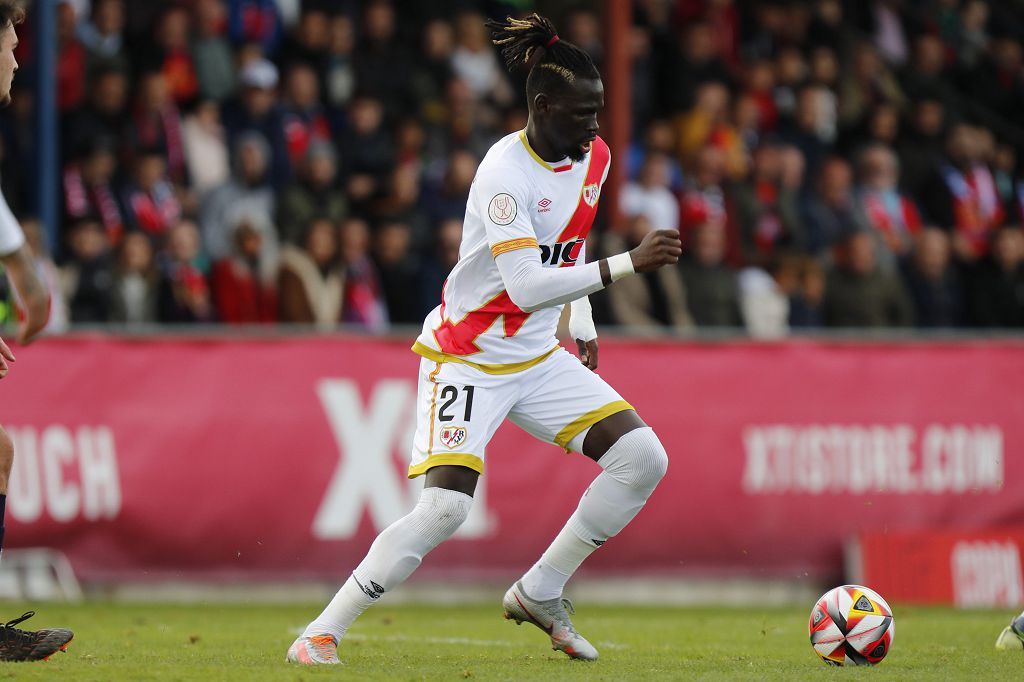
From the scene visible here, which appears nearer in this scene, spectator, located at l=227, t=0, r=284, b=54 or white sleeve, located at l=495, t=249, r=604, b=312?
white sleeve, located at l=495, t=249, r=604, b=312

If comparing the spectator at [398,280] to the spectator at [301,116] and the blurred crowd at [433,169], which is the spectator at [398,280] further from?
the spectator at [301,116]

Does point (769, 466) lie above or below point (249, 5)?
below

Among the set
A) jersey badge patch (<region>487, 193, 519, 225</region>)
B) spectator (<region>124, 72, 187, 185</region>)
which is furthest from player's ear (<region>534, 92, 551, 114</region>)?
spectator (<region>124, 72, 187, 185</region>)

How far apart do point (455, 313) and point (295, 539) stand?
4.69 metres

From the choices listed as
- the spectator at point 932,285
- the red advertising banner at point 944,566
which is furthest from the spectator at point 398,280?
the spectator at point 932,285

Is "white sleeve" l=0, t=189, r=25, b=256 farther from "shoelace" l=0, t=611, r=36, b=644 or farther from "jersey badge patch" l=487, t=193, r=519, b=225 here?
"jersey badge patch" l=487, t=193, r=519, b=225

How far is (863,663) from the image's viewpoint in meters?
7.28

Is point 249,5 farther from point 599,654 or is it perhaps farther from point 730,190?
point 599,654

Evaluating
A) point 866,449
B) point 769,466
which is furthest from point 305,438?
point 866,449

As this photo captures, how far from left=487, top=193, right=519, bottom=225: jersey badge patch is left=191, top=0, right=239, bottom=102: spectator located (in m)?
8.63

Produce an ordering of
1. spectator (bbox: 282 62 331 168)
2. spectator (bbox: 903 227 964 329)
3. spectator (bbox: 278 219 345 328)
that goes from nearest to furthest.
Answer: spectator (bbox: 278 219 345 328) → spectator (bbox: 282 62 331 168) → spectator (bbox: 903 227 964 329)

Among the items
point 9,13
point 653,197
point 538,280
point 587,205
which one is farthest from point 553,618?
point 653,197

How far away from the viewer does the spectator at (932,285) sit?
15312 millimetres

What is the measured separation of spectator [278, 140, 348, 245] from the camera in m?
13.9
